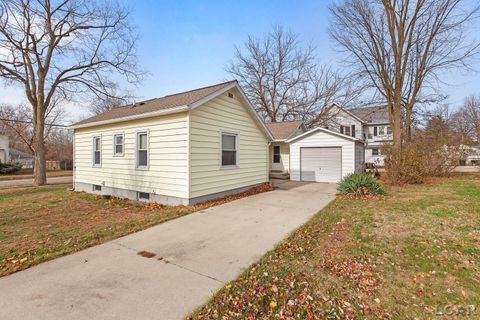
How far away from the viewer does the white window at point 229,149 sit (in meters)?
8.88

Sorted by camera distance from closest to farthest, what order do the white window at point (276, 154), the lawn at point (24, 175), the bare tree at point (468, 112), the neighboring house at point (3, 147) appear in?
the white window at point (276, 154)
the lawn at point (24, 175)
the neighboring house at point (3, 147)
the bare tree at point (468, 112)

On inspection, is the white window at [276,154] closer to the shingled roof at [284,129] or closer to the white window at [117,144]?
the shingled roof at [284,129]

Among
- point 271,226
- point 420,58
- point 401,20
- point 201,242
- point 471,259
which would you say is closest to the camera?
point 471,259

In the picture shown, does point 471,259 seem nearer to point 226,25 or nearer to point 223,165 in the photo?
point 223,165

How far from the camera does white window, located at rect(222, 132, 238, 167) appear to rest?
888 centimetres

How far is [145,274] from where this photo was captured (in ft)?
10.5

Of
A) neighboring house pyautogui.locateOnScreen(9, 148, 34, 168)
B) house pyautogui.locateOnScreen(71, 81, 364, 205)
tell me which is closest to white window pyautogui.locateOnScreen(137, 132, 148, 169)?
house pyautogui.locateOnScreen(71, 81, 364, 205)

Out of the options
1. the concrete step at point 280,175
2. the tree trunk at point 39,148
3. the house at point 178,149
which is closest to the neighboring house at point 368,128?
the concrete step at point 280,175

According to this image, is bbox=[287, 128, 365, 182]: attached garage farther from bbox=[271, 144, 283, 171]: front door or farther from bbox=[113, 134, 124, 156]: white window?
bbox=[113, 134, 124, 156]: white window

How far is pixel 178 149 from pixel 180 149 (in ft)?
0.29

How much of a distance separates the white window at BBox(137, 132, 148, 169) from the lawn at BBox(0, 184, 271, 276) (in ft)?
4.93

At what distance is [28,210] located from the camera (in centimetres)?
727

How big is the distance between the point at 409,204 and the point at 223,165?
20.8 ft

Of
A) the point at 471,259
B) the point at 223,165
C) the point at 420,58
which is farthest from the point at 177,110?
the point at 420,58
